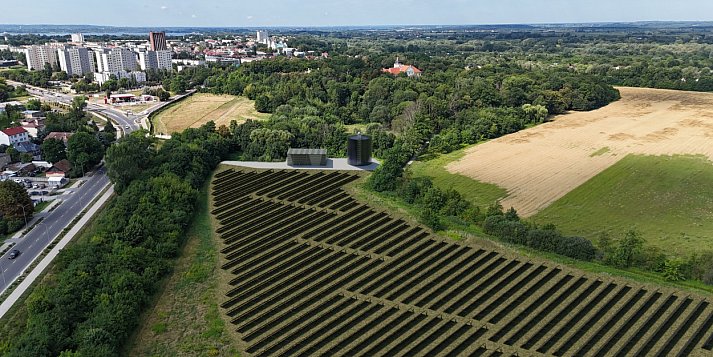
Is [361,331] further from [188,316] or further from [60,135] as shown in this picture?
[60,135]

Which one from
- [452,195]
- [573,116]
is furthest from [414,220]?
[573,116]

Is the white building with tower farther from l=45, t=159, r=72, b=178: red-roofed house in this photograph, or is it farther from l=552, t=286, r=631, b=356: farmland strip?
l=552, t=286, r=631, b=356: farmland strip

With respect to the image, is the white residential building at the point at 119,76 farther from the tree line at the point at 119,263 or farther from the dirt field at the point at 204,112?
the tree line at the point at 119,263

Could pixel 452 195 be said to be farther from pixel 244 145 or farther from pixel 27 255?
pixel 27 255

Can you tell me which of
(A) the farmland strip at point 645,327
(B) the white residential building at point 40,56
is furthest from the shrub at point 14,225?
(B) the white residential building at point 40,56

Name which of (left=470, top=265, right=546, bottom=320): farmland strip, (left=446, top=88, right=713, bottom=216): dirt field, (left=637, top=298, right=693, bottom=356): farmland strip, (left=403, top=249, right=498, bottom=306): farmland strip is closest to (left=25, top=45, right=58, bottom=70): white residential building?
(left=446, top=88, right=713, bottom=216): dirt field

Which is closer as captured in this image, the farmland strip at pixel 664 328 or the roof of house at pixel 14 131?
the farmland strip at pixel 664 328
